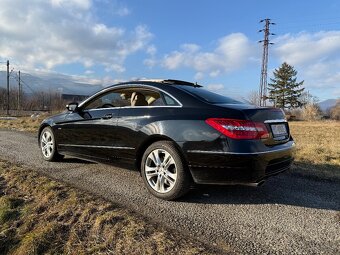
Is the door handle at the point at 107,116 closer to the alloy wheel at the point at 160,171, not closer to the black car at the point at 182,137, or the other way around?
the black car at the point at 182,137

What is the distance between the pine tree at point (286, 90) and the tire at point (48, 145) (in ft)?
220

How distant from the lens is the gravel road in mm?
3057

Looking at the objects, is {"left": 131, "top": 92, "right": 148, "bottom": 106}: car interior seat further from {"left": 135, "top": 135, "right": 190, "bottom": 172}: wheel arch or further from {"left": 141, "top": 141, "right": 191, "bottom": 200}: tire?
{"left": 141, "top": 141, "right": 191, "bottom": 200}: tire

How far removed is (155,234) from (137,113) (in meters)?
1.93

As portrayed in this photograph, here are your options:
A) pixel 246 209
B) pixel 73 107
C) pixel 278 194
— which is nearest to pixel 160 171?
pixel 246 209

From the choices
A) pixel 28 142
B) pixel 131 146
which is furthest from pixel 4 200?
pixel 28 142

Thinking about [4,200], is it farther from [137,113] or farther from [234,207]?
[234,207]

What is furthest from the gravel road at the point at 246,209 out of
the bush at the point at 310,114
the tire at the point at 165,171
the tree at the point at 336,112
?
the tree at the point at 336,112

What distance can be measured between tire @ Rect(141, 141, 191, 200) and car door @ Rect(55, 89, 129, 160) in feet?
2.48

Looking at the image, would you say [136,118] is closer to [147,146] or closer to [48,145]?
[147,146]

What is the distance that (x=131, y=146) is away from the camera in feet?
14.9

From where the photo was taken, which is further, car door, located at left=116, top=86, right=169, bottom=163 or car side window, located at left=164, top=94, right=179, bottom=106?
car door, located at left=116, top=86, right=169, bottom=163

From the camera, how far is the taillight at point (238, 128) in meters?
3.68

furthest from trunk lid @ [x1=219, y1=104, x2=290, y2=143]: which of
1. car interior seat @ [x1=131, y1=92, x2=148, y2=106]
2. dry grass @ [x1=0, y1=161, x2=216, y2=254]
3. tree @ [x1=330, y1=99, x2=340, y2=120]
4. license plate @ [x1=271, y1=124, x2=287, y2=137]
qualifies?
tree @ [x1=330, y1=99, x2=340, y2=120]
